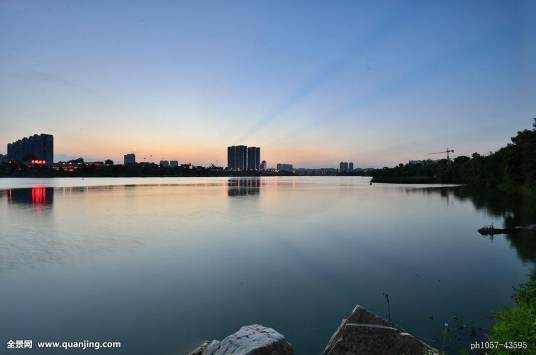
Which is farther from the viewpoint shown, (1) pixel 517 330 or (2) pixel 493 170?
(2) pixel 493 170

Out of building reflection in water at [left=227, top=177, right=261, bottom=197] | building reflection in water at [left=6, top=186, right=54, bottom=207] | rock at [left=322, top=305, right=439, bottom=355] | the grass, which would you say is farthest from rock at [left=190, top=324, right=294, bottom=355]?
building reflection in water at [left=227, top=177, right=261, bottom=197]

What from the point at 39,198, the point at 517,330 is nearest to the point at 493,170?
the point at 517,330

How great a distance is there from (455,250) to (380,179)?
140 meters

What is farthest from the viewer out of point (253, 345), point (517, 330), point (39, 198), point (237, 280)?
point (39, 198)

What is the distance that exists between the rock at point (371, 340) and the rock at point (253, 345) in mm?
1216

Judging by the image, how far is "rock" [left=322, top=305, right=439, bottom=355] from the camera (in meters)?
7.05

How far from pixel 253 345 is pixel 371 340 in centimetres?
271

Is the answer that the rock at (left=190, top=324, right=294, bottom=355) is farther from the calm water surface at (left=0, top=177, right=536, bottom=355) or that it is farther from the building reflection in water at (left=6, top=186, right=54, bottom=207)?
the building reflection in water at (left=6, top=186, right=54, bottom=207)

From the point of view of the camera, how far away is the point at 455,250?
20.4 metres

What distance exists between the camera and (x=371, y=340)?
727 centimetres

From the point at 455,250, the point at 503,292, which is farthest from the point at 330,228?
the point at 503,292

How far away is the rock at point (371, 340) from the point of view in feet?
23.1

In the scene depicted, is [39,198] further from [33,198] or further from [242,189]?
[242,189]

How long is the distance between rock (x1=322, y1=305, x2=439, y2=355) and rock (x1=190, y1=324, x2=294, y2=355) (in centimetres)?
122
